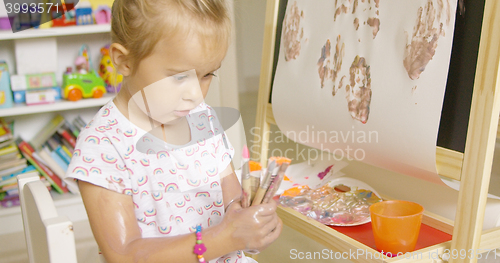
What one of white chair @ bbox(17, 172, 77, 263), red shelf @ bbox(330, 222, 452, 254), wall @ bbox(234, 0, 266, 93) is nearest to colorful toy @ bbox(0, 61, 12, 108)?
wall @ bbox(234, 0, 266, 93)

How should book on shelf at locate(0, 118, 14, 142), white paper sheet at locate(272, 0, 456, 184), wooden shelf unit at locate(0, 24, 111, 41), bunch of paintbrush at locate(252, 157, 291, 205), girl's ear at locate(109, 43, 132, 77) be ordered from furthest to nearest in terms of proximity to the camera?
book on shelf at locate(0, 118, 14, 142), wooden shelf unit at locate(0, 24, 111, 41), white paper sheet at locate(272, 0, 456, 184), girl's ear at locate(109, 43, 132, 77), bunch of paintbrush at locate(252, 157, 291, 205)

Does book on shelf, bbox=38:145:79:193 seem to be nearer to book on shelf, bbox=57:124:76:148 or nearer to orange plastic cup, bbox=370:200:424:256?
book on shelf, bbox=57:124:76:148

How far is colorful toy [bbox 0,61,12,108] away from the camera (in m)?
1.57

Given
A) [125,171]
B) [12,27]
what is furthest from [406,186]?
[12,27]

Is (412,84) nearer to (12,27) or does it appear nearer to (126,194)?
(126,194)

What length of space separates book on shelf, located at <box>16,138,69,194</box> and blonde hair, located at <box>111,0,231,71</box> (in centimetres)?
128

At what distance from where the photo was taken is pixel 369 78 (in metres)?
0.81

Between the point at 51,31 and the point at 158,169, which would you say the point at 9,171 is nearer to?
the point at 51,31

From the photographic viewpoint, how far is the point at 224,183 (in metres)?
0.75

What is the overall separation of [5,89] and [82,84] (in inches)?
10.3

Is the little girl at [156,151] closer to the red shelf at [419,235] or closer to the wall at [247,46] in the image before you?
the red shelf at [419,235]

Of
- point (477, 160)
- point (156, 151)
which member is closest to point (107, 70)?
point (156, 151)

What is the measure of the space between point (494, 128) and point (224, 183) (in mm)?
426

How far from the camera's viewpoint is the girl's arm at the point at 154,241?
→ 0.55m
